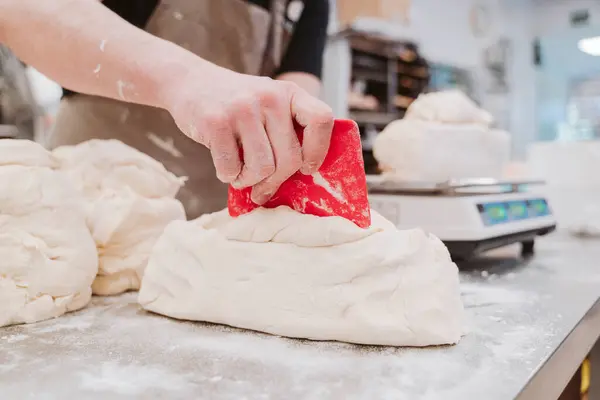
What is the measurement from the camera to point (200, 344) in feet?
2.57

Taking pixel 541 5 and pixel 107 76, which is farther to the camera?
pixel 541 5

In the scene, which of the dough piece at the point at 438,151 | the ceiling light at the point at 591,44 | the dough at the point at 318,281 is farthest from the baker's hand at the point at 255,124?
the ceiling light at the point at 591,44

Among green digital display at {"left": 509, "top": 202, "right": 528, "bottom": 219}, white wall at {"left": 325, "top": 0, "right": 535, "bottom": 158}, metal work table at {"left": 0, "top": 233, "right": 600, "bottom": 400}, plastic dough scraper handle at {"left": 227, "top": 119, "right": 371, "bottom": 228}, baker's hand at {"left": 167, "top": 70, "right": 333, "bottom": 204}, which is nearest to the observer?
metal work table at {"left": 0, "top": 233, "right": 600, "bottom": 400}

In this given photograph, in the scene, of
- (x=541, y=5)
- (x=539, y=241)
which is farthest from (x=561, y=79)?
(x=539, y=241)

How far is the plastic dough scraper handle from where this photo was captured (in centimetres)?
83

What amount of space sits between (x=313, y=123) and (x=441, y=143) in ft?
2.89

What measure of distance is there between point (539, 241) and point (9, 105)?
2760mm

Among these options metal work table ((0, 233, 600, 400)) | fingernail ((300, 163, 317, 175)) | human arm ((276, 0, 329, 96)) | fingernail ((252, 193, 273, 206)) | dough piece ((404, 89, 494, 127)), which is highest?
human arm ((276, 0, 329, 96))

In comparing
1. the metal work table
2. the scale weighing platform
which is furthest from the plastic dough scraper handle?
the scale weighing platform

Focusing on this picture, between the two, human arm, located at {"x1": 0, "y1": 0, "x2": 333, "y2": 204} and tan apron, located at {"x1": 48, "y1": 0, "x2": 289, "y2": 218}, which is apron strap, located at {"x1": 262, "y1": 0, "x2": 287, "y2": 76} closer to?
tan apron, located at {"x1": 48, "y1": 0, "x2": 289, "y2": 218}

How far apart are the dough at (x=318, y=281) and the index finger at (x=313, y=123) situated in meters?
0.13

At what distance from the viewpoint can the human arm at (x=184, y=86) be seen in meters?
0.74

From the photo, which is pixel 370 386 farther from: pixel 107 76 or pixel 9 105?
pixel 9 105

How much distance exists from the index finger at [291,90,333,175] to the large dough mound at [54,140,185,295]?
1.52ft
